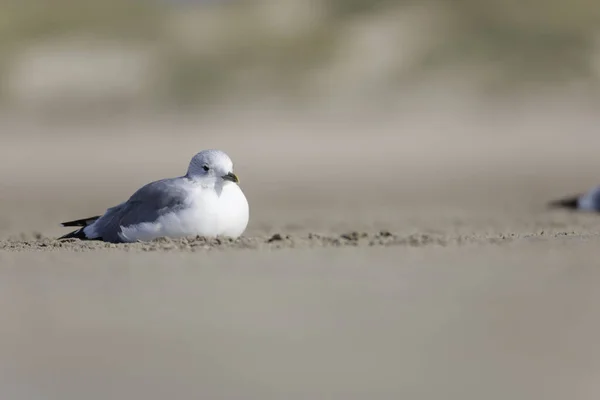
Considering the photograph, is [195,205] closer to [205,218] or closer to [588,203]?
[205,218]

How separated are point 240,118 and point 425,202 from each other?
2112cm

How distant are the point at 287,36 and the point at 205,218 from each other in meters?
41.8

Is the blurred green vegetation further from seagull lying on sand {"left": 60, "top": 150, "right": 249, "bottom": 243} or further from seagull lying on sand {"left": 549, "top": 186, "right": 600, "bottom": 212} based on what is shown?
seagull lying on sand {"left": 60, "top": 150, "right": 249, "bottom": 243}

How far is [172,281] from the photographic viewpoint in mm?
6047

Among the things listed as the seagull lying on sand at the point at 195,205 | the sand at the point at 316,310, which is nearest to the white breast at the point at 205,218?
the seagull lying on sand at the point at 195,205

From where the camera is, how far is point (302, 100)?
3862 cm

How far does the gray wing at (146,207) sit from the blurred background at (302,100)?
2609 millimetres

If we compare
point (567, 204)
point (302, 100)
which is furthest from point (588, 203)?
point (302, 100)

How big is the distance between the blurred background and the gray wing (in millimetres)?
2609

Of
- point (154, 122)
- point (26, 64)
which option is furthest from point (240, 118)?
point (26, 64)

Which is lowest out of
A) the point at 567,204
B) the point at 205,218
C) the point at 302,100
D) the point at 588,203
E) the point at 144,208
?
the point at 205,218

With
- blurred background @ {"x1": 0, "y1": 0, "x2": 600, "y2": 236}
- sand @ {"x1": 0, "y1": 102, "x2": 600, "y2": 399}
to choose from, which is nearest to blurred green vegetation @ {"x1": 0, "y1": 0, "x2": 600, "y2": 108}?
blurred background @ {"x1": 0, "y1": 0, "x2": 600, "y2": 236}

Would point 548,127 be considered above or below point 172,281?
above

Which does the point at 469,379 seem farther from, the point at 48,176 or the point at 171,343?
the point at 48,176
